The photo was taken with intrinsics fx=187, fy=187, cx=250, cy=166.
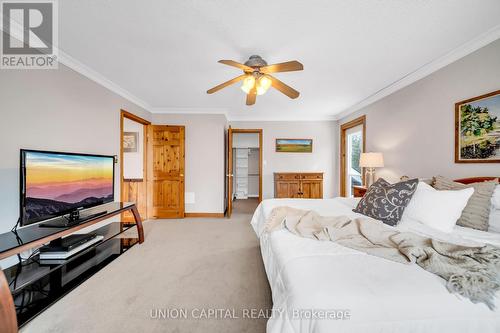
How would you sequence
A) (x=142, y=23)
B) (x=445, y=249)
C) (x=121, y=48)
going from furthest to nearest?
(x=121, y=48) → (x=142, y=23) → (x=445, y=249)

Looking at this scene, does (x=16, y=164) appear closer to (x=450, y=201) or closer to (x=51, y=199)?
(x=51, y=199)

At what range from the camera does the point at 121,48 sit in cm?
203

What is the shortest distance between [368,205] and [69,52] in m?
3.58

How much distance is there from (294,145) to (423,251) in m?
4.04

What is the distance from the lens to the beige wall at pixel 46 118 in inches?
65.5

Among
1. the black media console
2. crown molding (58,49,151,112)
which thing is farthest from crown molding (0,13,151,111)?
the black media console

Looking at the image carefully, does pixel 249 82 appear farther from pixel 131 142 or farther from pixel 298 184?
pixel 131 142

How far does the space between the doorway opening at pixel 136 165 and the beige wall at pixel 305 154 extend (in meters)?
2.20

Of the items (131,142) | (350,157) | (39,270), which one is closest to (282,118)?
(350,157)

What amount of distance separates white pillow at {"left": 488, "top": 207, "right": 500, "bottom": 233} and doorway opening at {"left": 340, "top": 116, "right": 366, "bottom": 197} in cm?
273

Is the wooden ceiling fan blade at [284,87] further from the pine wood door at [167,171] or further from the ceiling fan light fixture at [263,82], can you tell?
the pine wood door at [167,171]

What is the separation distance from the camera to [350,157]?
448 cm

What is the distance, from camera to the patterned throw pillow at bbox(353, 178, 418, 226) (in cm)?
164

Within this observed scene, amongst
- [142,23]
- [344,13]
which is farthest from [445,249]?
[142,23]
